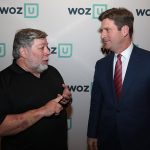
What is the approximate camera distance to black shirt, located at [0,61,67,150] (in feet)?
5.79

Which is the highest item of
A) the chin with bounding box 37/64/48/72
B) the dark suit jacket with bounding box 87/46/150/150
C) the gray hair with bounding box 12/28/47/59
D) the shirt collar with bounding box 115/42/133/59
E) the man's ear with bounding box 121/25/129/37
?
the man's ear with bounding box 121/25/129/37

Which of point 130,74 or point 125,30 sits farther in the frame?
point 125,30

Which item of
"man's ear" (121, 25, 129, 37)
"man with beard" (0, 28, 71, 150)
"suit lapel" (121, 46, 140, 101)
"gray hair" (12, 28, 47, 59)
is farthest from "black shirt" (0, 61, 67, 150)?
"man's ear" (121, 25, 129, 37)

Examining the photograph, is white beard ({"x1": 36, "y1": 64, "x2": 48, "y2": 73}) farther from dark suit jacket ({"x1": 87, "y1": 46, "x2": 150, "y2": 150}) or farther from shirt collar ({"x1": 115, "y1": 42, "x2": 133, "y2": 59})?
shirt collar ({"x1": 115, "y1": 42, "x2": 133, "y2": 59})

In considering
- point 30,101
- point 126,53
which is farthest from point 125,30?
point 30,101

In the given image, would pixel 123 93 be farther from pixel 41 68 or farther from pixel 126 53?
pixel 41 68

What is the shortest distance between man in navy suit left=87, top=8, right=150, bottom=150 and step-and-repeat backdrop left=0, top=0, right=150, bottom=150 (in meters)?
0.40

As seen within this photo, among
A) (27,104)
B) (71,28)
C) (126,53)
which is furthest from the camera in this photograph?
(71,28)

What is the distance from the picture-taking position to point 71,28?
245 cm

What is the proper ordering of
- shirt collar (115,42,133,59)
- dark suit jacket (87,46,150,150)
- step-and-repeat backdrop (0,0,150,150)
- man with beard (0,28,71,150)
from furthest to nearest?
step-and-repeat backdrop (0,0,150,150), shirt collar (115,42,133,59), dark suit jacket (87,46,150,150), man with beard (0,28,71,150)

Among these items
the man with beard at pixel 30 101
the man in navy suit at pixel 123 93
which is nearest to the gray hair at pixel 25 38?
the man with beard at pixel 30 101

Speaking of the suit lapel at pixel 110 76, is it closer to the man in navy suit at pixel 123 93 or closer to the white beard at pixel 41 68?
the man in navy suit at pixel 123 93

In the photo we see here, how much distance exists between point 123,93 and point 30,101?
2.13 feet

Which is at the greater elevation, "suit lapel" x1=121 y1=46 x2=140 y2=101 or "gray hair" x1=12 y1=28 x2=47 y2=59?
"gray hair" x1=12 y1=28 x2=47 y2=59
